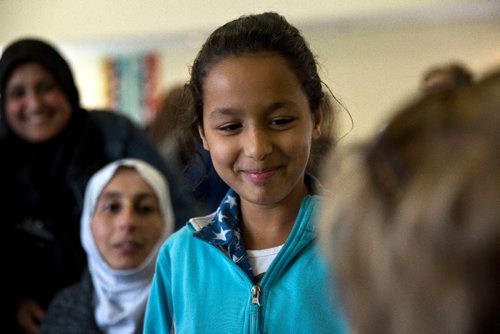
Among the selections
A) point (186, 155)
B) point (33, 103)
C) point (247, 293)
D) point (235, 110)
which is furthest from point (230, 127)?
point (33, 103)

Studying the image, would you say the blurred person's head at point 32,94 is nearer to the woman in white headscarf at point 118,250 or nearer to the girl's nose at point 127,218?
the woman in white headscarf at point 118,250

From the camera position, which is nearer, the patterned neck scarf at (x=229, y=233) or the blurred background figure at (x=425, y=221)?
the blurred background figure at (x=425, y=221)

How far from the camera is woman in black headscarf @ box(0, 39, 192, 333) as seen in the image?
8.68ft

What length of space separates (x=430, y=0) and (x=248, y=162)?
5211 mm

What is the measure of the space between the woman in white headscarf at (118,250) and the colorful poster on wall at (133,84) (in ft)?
16.3

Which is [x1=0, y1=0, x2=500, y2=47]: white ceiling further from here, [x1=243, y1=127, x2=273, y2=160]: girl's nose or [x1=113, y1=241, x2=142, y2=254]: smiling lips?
[x1=243, y1=127, x2=273, y2=160]: girl's nose

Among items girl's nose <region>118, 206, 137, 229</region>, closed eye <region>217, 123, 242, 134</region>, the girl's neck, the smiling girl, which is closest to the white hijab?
girl's nose <region>118, 206, 137, 229</region>

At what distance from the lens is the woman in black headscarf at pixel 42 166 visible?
2645 millimetres

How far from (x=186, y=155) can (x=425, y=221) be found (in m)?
1.40

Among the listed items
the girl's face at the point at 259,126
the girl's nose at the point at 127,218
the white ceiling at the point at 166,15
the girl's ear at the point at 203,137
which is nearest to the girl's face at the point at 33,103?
the girl's nose at the point at 127,218

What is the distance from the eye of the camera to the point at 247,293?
4.21ft

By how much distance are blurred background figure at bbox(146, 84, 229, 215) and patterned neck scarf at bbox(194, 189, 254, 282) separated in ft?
0.73

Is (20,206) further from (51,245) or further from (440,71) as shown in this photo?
(440,71)

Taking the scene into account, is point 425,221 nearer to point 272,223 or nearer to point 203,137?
point 272,223
